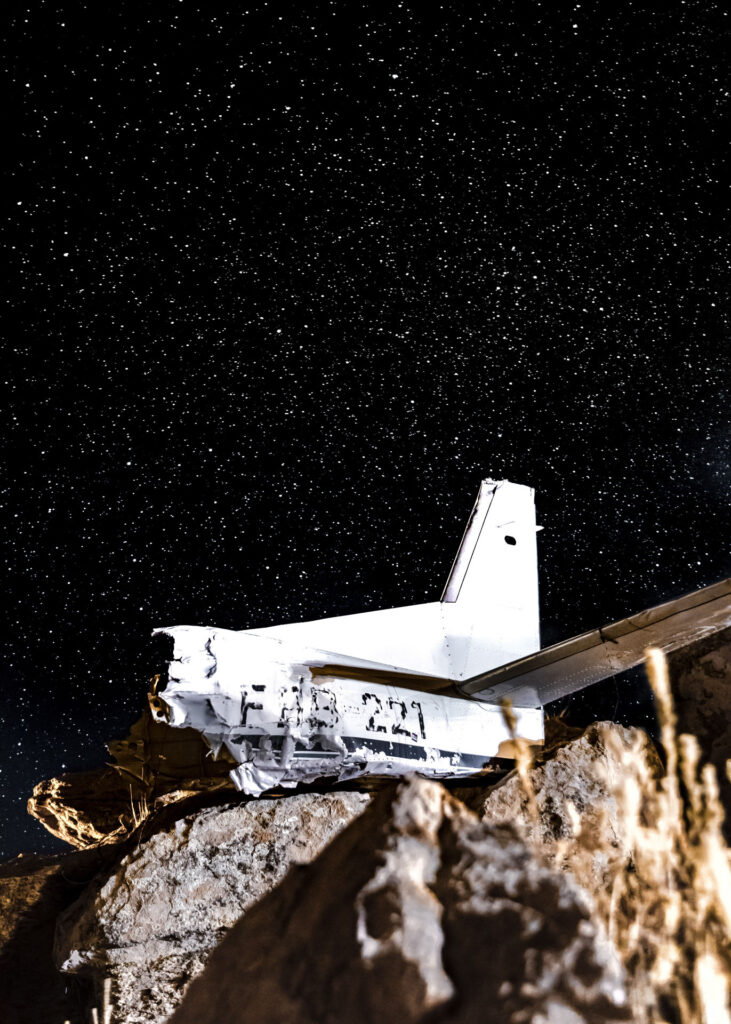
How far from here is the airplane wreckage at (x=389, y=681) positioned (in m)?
4.23

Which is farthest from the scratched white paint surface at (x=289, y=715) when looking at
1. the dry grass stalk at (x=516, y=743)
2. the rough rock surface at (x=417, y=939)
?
the rough rock surface at (x=417, y=939)

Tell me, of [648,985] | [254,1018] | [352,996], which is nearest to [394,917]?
[352,996]

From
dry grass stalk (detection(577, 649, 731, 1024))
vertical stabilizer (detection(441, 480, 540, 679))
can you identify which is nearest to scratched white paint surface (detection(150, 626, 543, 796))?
vertical stabilizer (detection(441, 480, 540, 679))

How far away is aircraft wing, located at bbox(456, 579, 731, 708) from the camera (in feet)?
13.3

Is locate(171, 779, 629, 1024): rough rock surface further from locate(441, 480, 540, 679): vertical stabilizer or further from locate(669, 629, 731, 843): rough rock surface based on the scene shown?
locate(441, 480, 540, 679): vertical stabilizer

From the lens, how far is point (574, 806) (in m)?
4.63

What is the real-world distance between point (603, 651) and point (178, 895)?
9.85 ft

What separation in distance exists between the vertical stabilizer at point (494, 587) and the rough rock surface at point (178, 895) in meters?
A: 2.07

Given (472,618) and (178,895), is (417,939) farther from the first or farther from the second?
(472,618)

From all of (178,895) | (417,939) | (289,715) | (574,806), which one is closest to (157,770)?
(178,895)

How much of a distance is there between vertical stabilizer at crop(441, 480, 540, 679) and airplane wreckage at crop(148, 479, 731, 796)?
20 mm

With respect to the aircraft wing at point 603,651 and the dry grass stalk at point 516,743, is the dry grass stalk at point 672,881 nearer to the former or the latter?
the aircraft wing at point 603,651

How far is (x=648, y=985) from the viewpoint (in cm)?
285

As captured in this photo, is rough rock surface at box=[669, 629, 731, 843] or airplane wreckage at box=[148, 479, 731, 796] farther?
rough rock surface at box=[669, 629, 731, 843]
